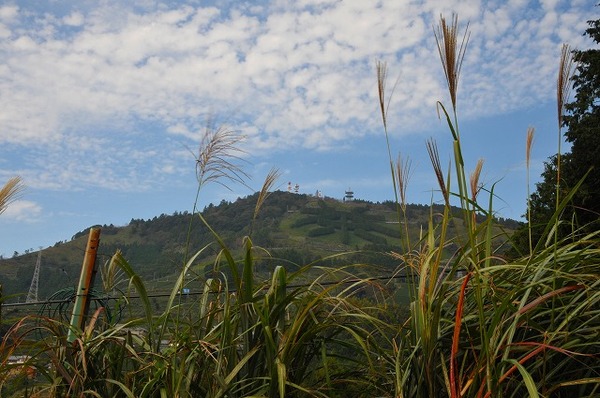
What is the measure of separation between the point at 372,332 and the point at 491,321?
416mm

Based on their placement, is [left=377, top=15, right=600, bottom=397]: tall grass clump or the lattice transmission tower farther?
the lattice transmission tower

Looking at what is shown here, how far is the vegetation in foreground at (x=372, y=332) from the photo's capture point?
1.84 m

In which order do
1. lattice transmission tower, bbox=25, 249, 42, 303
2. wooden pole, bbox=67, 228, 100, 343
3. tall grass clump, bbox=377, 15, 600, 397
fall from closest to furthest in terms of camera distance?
tall grass clump, bbox=377, 15, 600, 397
wooden pole, bbox=67, 228, 100, 343
lattice transmission tower, bbox=25, 249, 42, 303

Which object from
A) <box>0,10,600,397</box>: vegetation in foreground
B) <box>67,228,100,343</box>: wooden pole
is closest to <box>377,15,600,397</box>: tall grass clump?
<box>0,10,600,397</box>: vegetation in foreground

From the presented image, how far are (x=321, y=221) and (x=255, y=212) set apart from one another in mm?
106957

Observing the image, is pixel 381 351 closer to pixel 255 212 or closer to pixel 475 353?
pixel 475 353

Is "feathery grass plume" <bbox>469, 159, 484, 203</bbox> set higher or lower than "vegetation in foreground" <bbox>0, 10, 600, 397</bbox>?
higher

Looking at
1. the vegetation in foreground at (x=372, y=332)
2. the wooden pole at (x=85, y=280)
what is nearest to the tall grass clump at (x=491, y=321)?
the vegetation in foreground at (x=372, y=332)

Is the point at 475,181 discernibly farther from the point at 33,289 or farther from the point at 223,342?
the point at 33,289

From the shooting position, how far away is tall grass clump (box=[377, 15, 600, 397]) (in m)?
1.77

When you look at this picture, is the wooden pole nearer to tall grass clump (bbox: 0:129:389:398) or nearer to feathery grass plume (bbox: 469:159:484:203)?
tall grass clump (bbox: 0:129:389:398)

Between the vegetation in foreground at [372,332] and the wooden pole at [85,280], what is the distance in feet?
1.15

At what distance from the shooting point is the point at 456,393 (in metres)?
1.75

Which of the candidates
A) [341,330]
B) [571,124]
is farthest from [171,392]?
[571,124]
